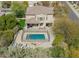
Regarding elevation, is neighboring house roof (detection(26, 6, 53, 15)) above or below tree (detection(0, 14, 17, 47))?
above

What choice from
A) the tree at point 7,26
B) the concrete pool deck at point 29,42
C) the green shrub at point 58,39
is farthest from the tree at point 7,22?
the green shrub at point 58,39

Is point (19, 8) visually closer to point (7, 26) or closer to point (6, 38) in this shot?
point (7, 26)

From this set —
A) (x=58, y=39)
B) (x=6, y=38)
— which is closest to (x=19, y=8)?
(x=6, y=38)

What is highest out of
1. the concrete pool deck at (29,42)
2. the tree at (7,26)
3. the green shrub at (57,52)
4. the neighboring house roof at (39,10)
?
the neighboring house roof at (39,10)

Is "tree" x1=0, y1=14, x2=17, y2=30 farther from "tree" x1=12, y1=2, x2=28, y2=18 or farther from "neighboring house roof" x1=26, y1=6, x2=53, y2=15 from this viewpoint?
"neighboring house roof" x1=26, y1=6, x2=53, y2=15

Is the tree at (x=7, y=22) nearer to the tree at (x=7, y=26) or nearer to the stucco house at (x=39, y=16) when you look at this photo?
the tree at (x=7, y=26)

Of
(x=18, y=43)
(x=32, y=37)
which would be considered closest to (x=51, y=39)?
(x=32, y=37)

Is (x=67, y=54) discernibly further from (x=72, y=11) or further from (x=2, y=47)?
(x=2, y=47)

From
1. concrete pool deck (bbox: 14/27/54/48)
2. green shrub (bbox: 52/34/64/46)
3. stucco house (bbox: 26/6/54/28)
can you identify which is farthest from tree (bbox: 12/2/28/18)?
green shrub (bbox: 52/34/64/46)
